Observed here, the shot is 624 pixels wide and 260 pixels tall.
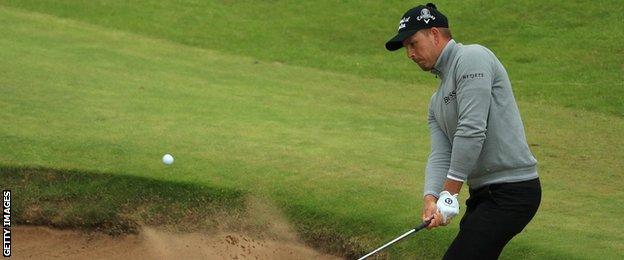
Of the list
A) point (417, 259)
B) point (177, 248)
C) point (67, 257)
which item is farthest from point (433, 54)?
point (67, 257)

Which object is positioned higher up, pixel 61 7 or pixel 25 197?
pixel 61 7

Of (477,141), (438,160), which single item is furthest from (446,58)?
(438,160)

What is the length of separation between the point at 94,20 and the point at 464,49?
14.5 metres

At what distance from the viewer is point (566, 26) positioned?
766 inches

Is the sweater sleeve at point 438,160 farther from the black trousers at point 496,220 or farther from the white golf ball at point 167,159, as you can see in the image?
the white golf ball at point 167,159

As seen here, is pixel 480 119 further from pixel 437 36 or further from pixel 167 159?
pixel 167 159

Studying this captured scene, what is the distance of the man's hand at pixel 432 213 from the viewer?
19.9 feet

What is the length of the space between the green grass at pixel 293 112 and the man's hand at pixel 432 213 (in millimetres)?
2325

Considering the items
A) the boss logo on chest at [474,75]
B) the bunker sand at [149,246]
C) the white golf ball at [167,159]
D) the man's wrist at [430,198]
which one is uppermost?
the boss logo on chest at [474,75]

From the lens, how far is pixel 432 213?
614 cm

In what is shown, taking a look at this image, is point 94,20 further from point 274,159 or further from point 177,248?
point 177,248

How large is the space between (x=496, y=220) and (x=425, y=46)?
1.07 m

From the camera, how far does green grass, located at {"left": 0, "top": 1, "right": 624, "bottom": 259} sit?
375 inches

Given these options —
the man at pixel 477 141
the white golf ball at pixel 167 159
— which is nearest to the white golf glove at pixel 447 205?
the man at pixel 477 141
